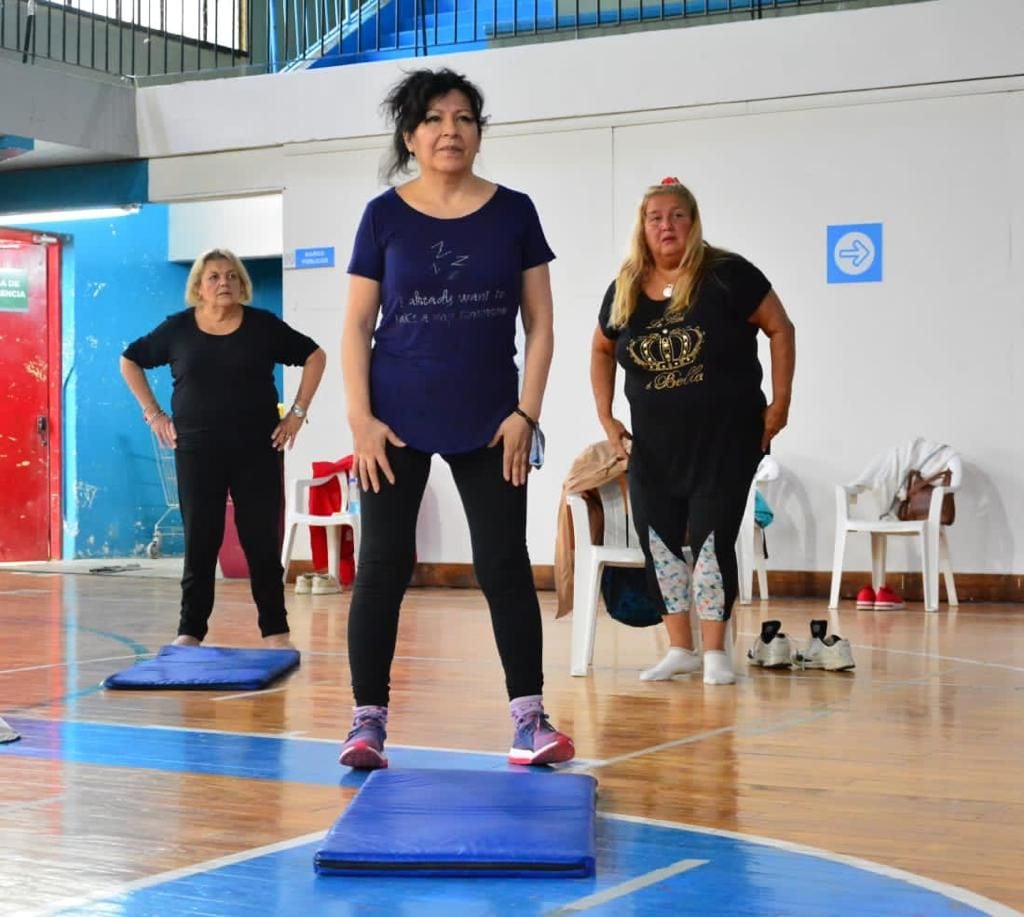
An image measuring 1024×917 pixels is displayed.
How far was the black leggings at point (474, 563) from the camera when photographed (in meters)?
3.23

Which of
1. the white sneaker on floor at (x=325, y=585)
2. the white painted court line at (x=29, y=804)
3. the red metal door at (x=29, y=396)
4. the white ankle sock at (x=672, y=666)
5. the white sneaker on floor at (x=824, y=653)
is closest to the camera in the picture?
the white painted court line at (x=29, y=804)

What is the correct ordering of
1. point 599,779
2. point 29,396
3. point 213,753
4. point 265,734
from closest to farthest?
point 599,779 → point 213,753 → point 265,734 → point 29,396

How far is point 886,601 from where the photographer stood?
7.58m

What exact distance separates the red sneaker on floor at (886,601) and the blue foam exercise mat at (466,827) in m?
4.89

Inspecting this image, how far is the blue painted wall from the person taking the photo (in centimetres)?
1187

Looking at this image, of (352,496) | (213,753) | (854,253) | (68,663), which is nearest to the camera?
(213,753)

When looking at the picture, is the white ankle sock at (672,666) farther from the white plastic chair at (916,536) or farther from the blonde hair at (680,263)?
the white plastic chair at (916,536)

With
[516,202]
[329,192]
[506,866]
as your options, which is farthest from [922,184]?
[506,866]

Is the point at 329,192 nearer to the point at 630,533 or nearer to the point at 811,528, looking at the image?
the point at 811,528

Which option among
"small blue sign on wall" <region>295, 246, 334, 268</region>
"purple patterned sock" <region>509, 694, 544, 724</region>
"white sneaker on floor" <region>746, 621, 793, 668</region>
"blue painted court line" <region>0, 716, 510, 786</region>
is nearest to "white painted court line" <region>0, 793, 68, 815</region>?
"blue painted court line" <region>0, 716, 510, 786</region>

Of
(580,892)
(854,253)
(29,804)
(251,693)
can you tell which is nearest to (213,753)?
(29,804)

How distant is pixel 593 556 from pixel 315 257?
4.95 meters

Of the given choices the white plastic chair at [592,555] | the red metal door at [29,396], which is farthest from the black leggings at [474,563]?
the red metal door at [29,396]

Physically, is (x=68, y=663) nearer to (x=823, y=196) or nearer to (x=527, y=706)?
(x=527, y=706)
